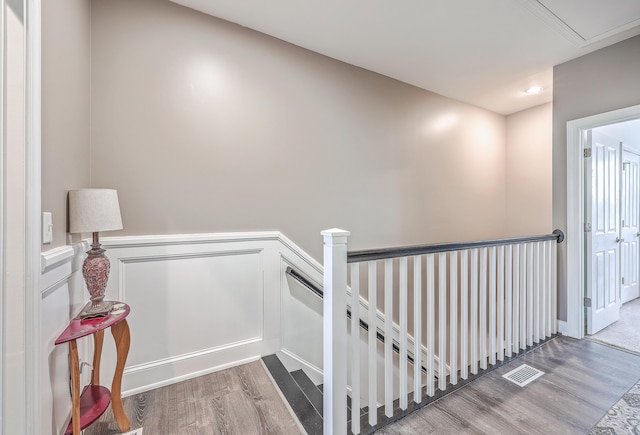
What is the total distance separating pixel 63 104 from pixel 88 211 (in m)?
0.52

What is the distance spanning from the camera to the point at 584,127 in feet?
8.71

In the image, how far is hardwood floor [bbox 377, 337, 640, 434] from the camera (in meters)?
1.60

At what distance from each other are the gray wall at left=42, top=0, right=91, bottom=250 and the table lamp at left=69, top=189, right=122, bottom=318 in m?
0.06

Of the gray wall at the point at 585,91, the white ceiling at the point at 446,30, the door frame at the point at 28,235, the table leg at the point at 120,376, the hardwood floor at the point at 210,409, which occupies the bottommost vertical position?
the hardwood floor at the point at 210,409

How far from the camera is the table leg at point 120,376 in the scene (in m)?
1.47

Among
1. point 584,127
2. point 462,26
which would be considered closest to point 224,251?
point 462,26

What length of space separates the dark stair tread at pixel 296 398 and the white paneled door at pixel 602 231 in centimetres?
286

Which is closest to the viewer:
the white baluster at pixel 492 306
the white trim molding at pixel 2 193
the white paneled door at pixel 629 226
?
the white trim molding at pixel 2 193

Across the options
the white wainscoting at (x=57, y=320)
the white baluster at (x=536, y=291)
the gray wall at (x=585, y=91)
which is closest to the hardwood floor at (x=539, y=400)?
the white baluster at (x=536, y=291)

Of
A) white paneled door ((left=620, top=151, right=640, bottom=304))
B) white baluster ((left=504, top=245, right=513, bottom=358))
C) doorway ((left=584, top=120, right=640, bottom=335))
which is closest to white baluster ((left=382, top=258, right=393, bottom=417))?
white baluster ((left=504, top=245, right=513, bottom=358))

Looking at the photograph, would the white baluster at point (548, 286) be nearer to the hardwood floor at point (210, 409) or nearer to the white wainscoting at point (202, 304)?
the white wainscoting at point (202, 304)

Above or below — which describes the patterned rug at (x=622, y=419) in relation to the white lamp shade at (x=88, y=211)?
below

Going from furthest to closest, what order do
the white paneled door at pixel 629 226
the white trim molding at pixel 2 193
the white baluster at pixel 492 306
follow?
the white paneled door at pixel 629 226 → the white baluster at pixel 492 306 → the white trim molding at pixel 2 193

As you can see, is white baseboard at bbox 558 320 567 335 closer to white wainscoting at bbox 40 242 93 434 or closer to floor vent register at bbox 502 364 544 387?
floor vent register at bbox 502 364 544 387
